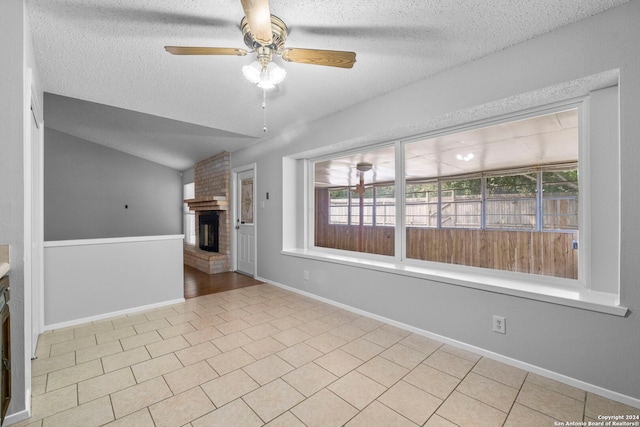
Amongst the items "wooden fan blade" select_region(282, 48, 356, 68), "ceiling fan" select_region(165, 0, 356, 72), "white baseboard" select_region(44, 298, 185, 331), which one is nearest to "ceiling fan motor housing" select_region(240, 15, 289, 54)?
"ceiling fan" select_region(165, 0, 356, 72)

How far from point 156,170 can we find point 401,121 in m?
6.80

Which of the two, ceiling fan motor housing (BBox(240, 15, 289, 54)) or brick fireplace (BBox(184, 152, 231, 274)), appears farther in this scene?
brick fireplace (BBox(184, 152, 231, 274))

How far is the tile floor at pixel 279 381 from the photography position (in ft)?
5.07

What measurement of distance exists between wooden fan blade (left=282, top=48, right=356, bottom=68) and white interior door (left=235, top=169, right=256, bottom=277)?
3.23 m

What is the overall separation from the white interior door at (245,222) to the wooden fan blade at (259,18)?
3419 mm

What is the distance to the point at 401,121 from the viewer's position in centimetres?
263

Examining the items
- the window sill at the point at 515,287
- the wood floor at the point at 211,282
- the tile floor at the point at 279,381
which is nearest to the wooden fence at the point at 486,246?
the window sill at the point at 515,287

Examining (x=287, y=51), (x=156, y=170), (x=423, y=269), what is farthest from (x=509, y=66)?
(x=156, y=170)

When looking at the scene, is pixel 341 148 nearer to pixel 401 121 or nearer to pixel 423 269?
pixel 401 121

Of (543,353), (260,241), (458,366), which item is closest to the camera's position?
(543,353)

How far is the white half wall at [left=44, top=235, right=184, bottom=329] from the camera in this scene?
2680 mm

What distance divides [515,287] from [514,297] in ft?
0.25

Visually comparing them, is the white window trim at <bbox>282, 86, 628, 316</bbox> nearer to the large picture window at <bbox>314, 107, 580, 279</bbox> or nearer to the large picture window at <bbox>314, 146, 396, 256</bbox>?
the large picture window at <bbox>314, 107, 580, 279</bbox>

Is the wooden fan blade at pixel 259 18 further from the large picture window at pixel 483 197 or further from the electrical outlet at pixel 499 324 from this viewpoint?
the electrical outlet at pixel 499 324
